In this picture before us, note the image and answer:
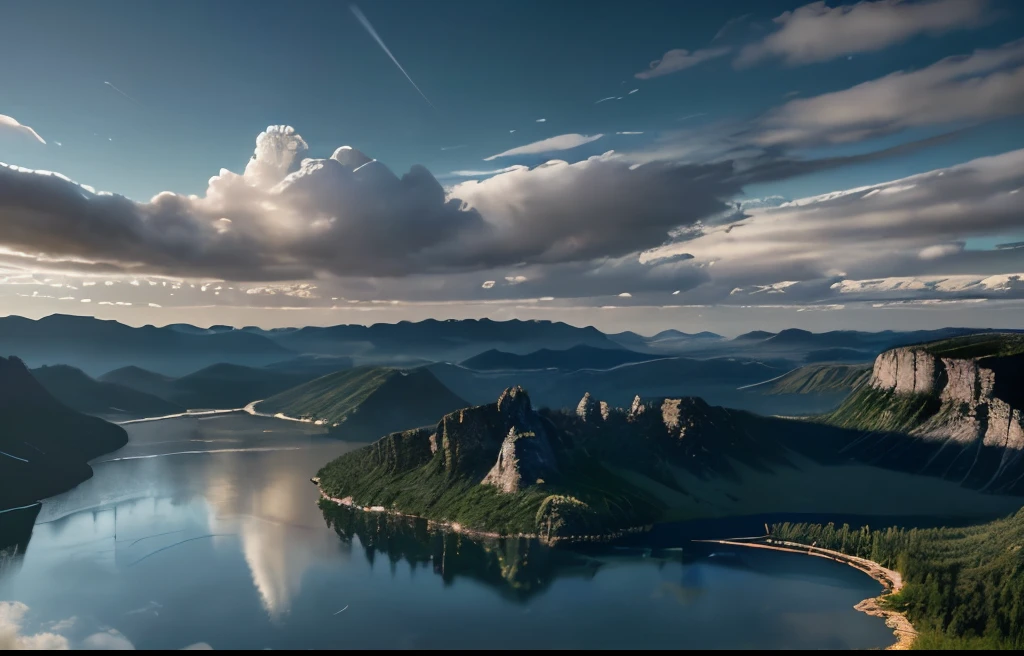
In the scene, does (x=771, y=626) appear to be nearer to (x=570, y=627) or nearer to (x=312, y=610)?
(x=570, y=627)

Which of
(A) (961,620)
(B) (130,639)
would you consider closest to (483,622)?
(B) (130,639)

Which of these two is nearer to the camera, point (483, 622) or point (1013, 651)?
point (1013, 651)

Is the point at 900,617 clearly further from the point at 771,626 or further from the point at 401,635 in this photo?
the point at 401,635

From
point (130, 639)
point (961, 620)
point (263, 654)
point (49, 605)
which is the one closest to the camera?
point (263, 654)

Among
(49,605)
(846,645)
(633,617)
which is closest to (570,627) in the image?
(633,617)

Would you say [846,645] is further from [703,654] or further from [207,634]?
[207,634]

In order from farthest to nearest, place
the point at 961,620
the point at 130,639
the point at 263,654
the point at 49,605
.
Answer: the point at 49,605 → the point at 961,620 → the point at 130,639 → the point at 263,654

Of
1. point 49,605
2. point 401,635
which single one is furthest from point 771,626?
point 49,605

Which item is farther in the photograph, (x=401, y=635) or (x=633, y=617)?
(x=633, y=617)
